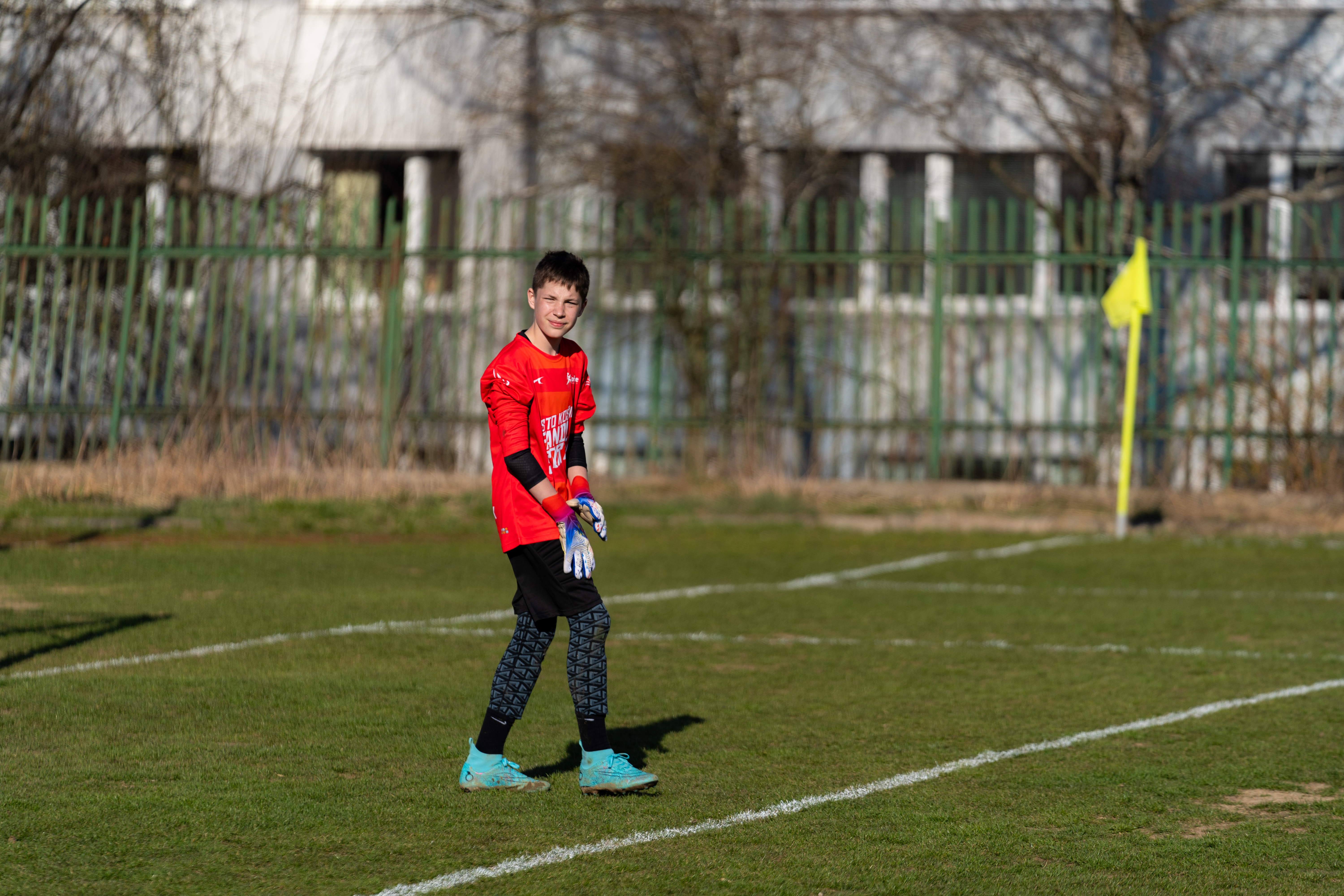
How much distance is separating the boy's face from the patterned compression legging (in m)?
0.89

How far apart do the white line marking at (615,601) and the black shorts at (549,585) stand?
2929mm

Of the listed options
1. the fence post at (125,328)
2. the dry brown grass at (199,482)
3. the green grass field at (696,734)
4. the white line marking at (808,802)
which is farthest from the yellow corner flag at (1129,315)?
the fence post at (125,328)

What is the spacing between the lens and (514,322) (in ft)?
60.8

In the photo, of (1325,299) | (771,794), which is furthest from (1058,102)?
(771,794)

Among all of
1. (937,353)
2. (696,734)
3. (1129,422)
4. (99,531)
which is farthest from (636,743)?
(937,353)

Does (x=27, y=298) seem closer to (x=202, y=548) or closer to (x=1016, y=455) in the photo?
(x=202, y=548)

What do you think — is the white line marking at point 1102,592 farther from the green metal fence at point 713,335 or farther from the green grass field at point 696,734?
the green metal fence at point 713,335

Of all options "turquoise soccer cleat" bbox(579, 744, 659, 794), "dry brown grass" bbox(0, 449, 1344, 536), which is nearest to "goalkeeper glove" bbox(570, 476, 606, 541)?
"turquoise soccer cleat" bbox(579, 744, 659, 794)

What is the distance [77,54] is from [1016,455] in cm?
1110

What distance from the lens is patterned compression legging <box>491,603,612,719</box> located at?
5422mm

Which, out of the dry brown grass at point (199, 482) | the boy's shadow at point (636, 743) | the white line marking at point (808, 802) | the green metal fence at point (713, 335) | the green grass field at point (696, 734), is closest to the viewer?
the white line marking at point (808, 802)

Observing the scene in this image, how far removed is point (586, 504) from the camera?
212 inches

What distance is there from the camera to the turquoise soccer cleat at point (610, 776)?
5320mm

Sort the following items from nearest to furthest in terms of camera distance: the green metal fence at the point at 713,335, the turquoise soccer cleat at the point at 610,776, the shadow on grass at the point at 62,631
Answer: the turquoise soccer cleat at the point at 610,776
the shadow on grass at the point at 62,631
the green metal fence at the point at 713,335
